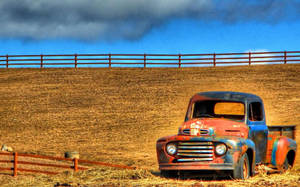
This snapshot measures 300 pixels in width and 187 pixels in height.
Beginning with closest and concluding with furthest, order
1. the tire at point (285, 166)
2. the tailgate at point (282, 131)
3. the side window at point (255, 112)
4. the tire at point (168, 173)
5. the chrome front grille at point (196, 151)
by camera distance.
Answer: the chrome front grille at point (196, 151) < the tire at point (168, 173) < the side window at point (255, 112) < the tire at point (285, 166) < the tailgate at point (282, 131)

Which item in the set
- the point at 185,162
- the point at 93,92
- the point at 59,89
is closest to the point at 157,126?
the point at 93,92

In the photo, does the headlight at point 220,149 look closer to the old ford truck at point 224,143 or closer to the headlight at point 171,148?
the old ford truck at point 224,143

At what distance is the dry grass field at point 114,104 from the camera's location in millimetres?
26312

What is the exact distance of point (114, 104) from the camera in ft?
106

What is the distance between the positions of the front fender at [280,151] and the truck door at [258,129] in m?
0.42

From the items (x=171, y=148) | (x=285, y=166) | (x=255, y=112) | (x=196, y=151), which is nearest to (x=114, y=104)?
(x=285, y=166)

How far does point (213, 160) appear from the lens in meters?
10.5

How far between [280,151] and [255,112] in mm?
1206

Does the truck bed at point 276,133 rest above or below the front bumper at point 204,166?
above

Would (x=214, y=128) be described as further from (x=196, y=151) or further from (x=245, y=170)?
(x=245, y=170)

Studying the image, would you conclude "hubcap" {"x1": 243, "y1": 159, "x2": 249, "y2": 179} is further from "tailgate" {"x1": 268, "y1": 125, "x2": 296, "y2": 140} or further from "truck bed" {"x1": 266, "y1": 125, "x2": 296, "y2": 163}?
"tailgate" {"x1": 268, "y1": 125, "x2": 296, "y2": 140}

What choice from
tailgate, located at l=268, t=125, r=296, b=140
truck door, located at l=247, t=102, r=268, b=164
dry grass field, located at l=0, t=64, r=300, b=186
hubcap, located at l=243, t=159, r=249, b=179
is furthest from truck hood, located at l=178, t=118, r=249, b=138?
dry grass field, located at l=0, t=64, r=300, b=186

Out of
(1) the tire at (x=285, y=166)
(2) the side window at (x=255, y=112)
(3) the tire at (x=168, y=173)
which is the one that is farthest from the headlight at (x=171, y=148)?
(1) the tire at (x=285, y=166)

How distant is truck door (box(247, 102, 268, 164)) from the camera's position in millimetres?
11648
